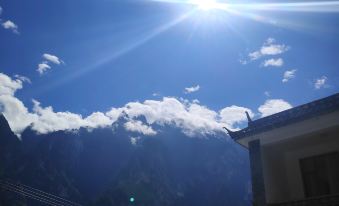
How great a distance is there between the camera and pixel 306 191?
1175 centimetres

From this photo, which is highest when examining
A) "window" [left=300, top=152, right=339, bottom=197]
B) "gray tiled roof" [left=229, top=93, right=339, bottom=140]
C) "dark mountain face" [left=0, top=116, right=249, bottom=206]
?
"dark mountain face" [left=0, top=116, right=249, bottom=206]

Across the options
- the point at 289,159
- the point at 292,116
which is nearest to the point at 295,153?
the point at 289,159

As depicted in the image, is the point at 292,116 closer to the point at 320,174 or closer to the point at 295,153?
the point at 295,153

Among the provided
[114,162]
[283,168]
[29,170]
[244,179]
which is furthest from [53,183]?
[283,168]

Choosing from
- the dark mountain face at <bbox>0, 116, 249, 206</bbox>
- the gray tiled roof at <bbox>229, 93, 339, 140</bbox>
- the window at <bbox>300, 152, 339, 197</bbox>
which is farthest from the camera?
the dark mountain face at <bbox>0, 116, 249, 206</bbox>

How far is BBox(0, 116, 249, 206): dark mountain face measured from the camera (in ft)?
434

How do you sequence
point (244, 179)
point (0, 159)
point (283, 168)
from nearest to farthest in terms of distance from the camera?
point (283, 168)
point (244, 179)
point (0, 159)

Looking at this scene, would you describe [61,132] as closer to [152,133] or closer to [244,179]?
[152,133]

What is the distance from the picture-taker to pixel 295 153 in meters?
12.6

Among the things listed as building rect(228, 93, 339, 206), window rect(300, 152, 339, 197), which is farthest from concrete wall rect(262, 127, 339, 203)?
window rect(300, 152, 339, 197)

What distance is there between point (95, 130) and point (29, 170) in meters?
37.0

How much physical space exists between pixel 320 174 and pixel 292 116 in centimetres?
212

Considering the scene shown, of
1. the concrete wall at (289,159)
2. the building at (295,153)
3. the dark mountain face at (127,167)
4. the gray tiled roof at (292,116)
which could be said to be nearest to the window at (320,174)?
the building at (295,153)

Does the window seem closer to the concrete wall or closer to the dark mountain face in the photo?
the concrete wall
